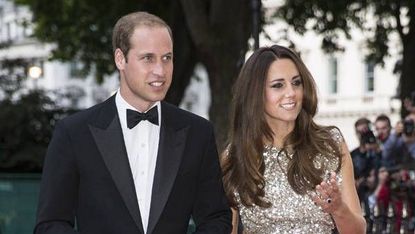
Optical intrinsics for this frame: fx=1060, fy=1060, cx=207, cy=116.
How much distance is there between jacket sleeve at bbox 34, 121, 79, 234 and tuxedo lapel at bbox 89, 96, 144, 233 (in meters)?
0.13

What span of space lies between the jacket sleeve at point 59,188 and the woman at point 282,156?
117cm

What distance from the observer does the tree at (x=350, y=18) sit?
2453 cm

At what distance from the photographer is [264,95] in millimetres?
5254

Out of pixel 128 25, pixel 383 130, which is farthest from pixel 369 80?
pixel 128 25

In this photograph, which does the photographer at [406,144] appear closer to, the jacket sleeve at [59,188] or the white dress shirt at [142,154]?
the white dress shirt at [142,154]

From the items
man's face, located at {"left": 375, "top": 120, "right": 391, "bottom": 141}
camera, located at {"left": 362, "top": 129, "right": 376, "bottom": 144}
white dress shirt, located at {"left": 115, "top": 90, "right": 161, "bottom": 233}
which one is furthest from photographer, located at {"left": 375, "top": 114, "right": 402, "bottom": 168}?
white dress shirt, located at {"left": 115, "top": 90, "right": 161, "bottom": 233}

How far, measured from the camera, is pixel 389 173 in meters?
12.2

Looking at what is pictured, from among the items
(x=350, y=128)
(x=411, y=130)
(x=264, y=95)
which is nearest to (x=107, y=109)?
(x=264, y=95)

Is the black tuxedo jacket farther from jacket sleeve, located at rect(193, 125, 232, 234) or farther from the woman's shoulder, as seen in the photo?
the woman's shoulder

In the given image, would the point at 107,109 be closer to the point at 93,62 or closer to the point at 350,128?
the point at 93,62

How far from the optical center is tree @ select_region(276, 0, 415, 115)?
24531mm

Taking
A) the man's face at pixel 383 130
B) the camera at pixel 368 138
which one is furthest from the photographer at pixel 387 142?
the camera at pixel 368 138

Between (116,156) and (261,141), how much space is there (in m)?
1.23

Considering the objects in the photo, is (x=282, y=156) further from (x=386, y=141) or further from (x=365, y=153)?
(x=386, y=141)
